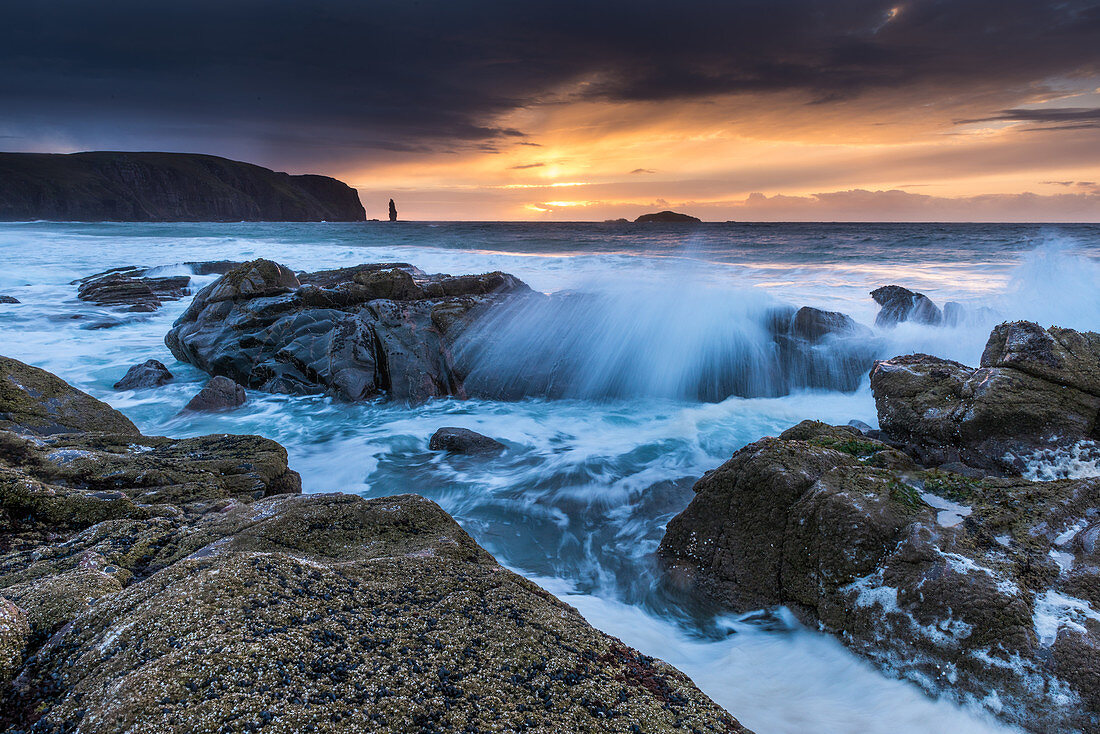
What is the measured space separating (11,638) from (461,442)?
6346 millimetres

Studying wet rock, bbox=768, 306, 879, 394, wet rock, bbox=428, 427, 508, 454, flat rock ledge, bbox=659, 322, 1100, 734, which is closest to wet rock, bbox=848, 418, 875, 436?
wet rock, bbox=768, 306, 879, 394

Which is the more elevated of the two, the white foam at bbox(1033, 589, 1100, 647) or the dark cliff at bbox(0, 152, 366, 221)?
the dark cliff at bbox(0, 152, 366, 221)

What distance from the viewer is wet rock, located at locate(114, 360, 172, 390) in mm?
10500

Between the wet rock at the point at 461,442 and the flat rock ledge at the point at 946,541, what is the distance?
12.4 ft

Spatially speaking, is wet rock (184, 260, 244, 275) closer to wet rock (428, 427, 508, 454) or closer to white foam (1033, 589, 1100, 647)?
wet rock (428, 427, 508, 454)

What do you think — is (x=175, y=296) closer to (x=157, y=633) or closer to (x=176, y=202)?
(x=157, y=633)

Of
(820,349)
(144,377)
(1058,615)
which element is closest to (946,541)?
(1058,615)

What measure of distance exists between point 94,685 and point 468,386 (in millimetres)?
8796

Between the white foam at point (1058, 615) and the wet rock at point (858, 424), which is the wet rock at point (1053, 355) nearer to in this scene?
the wet rock at point (858, 424)

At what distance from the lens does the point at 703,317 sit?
1174 cm

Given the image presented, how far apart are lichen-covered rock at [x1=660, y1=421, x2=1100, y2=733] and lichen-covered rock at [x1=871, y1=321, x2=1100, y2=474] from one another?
44.5 inches

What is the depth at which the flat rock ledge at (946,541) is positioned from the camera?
9.79 ft

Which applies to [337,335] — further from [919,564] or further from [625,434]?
[919,564]

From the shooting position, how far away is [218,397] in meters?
9.48
